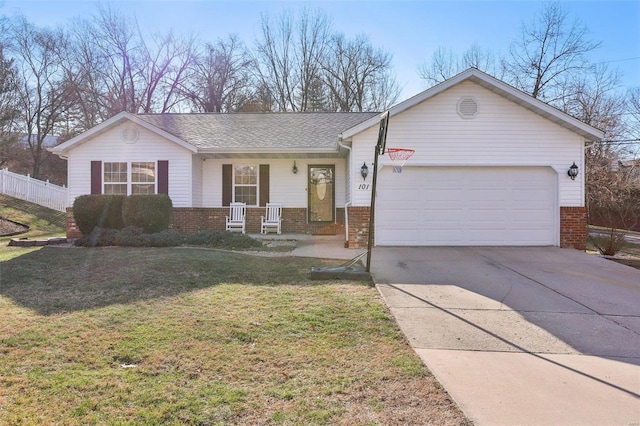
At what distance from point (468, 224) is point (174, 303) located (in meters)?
7.73

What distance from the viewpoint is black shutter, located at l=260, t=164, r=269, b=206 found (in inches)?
539

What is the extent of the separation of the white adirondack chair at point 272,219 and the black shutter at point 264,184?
319 mm

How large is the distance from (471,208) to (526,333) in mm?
6215

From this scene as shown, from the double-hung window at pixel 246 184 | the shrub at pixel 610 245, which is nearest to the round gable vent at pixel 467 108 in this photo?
the shrub at pixel 610 245

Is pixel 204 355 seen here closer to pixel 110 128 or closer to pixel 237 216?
pixel 237 216

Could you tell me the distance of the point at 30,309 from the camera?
4641 millimetres

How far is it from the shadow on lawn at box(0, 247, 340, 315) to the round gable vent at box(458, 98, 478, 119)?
5.49 m

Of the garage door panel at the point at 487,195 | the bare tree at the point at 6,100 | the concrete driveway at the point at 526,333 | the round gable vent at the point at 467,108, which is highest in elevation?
the bare tree at the point at 6,100

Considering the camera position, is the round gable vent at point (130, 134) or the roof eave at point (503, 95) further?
the round gable vent at point (130, 134)

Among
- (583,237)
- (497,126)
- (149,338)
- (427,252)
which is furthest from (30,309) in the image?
(583,237)

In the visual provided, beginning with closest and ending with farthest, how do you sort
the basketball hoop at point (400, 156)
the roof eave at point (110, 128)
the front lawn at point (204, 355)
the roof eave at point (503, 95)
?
the front lawn at point (204, 355) < the roof eave at point (503, 95) < the basketball hoop at point (400, 156) < the roof eave at point (110, 128)

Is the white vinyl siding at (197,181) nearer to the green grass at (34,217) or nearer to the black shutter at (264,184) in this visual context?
the black shutter at (264,184)

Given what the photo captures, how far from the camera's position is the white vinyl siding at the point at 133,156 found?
12812mm

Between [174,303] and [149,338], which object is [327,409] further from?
[174,303]
